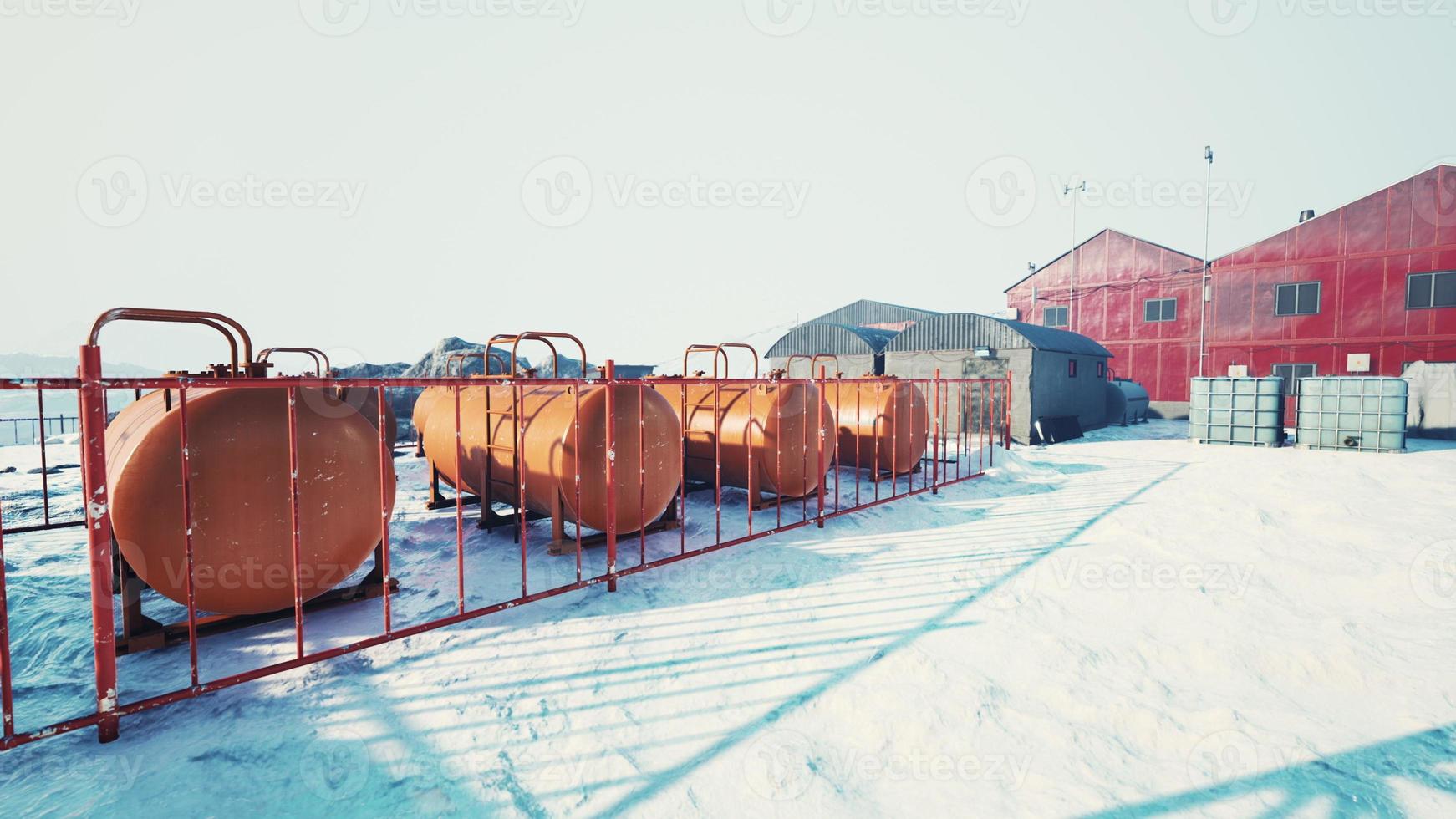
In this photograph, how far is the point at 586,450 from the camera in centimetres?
614

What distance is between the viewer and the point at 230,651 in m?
4.44

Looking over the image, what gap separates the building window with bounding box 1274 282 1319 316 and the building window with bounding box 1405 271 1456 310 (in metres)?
2.38

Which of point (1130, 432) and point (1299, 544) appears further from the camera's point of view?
point (1130, 432)

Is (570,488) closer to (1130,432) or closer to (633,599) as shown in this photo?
(633,599)

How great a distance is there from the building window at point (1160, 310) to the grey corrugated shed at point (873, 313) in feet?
70.8

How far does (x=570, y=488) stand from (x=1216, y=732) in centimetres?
533

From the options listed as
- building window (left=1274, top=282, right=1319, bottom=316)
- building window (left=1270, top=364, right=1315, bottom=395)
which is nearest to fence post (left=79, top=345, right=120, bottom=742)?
building window (left=1270, top=364, right=1315, bottom=395)

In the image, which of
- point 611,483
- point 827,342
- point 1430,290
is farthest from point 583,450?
point 1430,290

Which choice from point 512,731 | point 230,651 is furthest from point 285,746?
point 230,651

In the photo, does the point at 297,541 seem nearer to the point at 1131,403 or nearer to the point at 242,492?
the point at 242,492

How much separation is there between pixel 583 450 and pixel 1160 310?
1142 inches

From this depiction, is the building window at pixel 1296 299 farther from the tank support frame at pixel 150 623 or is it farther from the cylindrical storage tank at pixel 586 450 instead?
the tank support frame at pixel 150 623

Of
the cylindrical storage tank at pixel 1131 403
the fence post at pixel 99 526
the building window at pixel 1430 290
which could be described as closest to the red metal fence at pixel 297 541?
the fence post at pixel 99 526

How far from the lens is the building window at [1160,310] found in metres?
26.0
